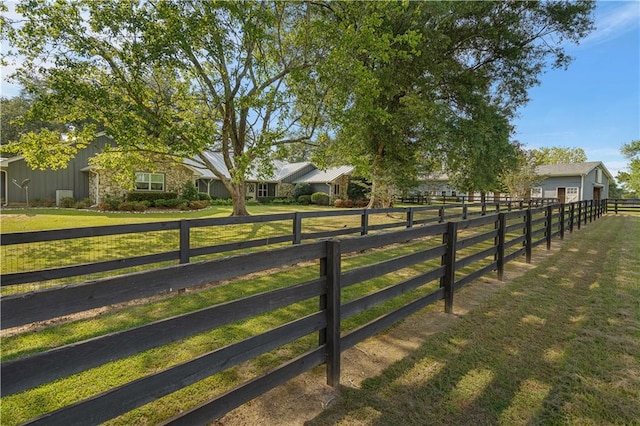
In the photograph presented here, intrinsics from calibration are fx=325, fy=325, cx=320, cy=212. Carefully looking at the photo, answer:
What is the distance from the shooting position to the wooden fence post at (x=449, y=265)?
14.0 ft

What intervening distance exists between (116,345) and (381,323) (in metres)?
2.39

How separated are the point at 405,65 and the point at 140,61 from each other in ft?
32.9

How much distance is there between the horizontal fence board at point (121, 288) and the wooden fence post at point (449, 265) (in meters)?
2.63

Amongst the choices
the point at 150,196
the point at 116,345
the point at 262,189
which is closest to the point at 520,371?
the point at 116,345

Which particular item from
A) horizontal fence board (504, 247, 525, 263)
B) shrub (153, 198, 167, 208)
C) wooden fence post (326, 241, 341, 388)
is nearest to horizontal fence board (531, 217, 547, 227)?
horizontal fence board (504, 247, 525, 263)

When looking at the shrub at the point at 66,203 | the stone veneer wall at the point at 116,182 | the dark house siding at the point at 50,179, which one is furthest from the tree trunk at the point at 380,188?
the shrub at the point at 66,203

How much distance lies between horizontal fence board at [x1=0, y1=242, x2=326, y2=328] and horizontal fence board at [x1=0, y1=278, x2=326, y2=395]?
0.16 metres

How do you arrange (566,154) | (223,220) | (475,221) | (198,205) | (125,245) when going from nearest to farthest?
(475,221) < (223,220) < (125,245) < (198,205) < (566,154)

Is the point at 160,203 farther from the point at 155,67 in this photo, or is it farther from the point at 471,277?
the point at 471,277

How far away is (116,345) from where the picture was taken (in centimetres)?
155

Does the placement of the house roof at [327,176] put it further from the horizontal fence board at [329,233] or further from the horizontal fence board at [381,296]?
the horizontal fence board at [381,296]

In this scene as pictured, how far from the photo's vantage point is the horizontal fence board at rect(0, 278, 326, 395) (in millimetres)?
1265

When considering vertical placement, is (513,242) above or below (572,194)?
below

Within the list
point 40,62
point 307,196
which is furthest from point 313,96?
point 307,196
